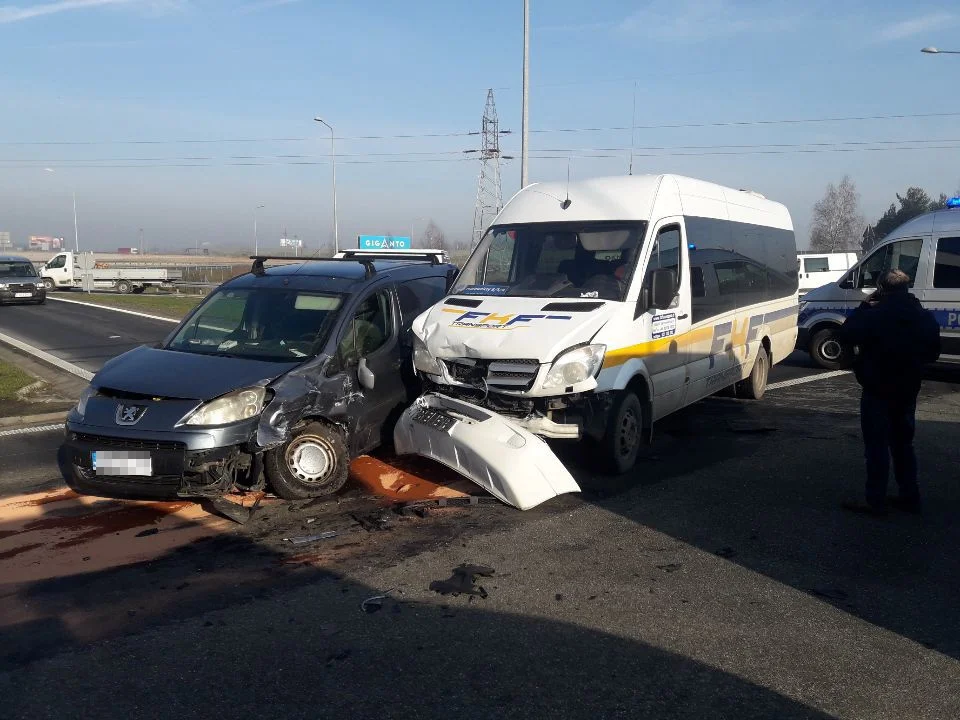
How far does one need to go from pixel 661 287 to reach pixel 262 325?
354 centimetres

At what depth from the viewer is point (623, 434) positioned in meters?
7.40

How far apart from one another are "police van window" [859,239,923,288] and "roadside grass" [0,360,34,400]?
41.2 feet

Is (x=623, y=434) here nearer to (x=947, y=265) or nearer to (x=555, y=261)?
(x=555, y=261)

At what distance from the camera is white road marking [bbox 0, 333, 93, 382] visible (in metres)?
13.6

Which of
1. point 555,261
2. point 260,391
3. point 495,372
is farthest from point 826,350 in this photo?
point 260,391

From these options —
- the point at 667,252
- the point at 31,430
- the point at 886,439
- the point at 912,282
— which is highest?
the point at 667,252

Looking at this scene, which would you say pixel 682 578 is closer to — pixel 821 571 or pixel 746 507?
pixel 821 571

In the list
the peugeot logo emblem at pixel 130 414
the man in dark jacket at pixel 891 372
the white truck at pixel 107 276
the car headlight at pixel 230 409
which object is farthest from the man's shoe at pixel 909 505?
the white truck at pixel 107 276

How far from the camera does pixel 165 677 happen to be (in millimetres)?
3994

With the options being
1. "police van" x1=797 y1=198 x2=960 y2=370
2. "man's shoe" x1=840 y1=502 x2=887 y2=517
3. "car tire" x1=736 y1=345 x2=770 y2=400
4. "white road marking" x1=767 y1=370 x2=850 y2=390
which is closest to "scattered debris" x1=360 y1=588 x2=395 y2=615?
"man's shoe" x1=840 y1=502 x2=887 y2=517

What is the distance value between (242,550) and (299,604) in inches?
42.4

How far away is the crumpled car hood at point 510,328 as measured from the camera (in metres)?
6.75

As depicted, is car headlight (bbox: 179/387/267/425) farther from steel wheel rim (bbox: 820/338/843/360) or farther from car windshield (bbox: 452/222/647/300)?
steel wheel rim (bbox: 820/338/843/360)

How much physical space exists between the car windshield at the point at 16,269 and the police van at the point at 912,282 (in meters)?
27.0
